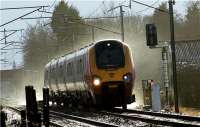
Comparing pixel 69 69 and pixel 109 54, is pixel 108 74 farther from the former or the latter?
pixel 69 69

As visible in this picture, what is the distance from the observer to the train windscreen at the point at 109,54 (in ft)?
87.7

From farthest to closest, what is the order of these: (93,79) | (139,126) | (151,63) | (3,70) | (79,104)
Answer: (3,70) → (151,63) → (79,104) → (93,79) → (139,126)

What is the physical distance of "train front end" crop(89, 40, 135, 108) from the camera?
86.3 ft

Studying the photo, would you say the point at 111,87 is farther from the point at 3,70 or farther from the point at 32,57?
the point at 3,70

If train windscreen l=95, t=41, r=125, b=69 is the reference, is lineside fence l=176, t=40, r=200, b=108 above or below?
below

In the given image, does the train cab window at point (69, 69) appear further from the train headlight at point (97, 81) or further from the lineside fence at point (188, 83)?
the lineside fence at point (188, 83)

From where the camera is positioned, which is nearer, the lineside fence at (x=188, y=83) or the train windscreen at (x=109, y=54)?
the train windscreen at (x=109, y=54)

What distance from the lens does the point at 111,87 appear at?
26375 millimetres

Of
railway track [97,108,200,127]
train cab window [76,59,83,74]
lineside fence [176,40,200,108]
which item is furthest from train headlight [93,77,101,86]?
lineside fence [176,40,200,108]

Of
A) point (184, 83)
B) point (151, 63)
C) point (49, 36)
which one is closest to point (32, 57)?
point (49, 36)

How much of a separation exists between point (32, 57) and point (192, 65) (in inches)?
2801

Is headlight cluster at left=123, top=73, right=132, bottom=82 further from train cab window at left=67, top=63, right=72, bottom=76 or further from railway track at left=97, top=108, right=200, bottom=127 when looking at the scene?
train cab window at left=67, top=63, right=72, bottom=76

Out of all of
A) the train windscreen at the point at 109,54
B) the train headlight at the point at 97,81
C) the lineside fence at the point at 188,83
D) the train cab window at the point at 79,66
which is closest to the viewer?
the train headlight at the point at 97,81

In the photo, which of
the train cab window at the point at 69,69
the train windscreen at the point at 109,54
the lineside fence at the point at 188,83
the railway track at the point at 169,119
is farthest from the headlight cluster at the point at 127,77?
the lineside fence at the point at 188,83
